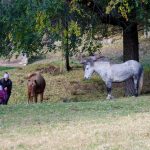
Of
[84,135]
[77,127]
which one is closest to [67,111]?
[77,127]

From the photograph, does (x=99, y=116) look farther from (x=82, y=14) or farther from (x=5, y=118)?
(x=82, y=14)

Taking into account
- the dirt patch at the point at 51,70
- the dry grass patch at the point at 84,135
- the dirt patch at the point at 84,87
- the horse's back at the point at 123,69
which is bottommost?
the dirt patch at the point at 84,87

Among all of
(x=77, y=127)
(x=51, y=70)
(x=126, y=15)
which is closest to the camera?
(x=77, y=127)

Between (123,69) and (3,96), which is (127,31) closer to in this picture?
(123,69)

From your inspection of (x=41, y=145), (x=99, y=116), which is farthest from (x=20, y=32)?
(x=41, y=145)

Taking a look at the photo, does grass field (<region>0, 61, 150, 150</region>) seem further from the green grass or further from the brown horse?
the brown horse

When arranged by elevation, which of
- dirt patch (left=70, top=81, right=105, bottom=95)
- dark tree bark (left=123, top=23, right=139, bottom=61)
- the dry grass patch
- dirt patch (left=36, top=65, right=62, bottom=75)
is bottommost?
dirt patch (left=70, top=81, right=105, bottom=95)

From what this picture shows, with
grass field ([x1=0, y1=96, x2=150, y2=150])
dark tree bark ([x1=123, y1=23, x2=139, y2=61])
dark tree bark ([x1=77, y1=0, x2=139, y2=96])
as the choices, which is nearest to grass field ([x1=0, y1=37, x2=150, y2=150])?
grass field ([x1=0, y1=96, x2=150, y2=150])

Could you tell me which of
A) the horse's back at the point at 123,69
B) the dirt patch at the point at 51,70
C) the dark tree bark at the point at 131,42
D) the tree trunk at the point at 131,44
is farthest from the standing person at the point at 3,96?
the dirt patch at the point at 51,70

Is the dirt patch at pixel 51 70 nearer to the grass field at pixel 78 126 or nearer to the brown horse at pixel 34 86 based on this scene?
the brown horse at pixel 34 86


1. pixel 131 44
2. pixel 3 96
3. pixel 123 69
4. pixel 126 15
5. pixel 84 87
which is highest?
pixel 126 15

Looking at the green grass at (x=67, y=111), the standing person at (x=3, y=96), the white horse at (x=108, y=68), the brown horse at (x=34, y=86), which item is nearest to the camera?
the green grass at (x=67, y=111)

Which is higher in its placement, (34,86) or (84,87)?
(34,86)

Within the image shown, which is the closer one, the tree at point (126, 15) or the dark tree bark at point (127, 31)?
the tree at point (126, 15)
